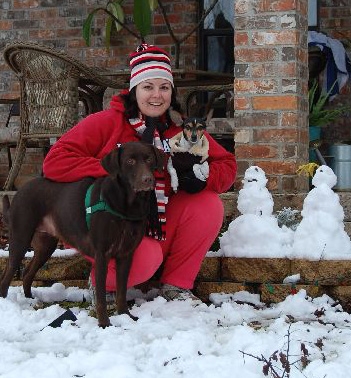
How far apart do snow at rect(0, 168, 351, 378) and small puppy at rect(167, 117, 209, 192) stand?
0.50 m

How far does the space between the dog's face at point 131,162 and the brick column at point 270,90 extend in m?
1.53

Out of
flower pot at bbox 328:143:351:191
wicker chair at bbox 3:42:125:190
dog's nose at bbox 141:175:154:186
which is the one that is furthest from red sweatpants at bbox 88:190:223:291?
flower pot at bbox 328:143:351:191

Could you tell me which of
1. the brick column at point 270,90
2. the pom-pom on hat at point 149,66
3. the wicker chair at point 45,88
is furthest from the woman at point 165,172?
the wicker chair at point 45,88

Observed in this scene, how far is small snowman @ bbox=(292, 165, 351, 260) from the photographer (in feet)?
11.4

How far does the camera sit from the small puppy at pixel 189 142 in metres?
3.27

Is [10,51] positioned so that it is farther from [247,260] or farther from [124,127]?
[247,260]

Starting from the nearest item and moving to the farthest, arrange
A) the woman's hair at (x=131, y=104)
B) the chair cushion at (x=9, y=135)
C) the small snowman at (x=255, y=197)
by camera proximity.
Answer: the woman's hair at (x=131, y=104)
the small snowman at (x=255, y=197)
the chair cushion at (x=9, y=135)

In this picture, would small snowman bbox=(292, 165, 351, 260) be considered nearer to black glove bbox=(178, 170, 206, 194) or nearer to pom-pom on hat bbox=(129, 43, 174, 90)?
black glove bbox=(178, 170, 206, 194)

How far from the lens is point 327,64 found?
236 inches

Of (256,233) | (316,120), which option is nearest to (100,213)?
(256,233)

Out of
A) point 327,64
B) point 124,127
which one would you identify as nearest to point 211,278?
point 124,127

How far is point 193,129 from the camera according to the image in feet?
10.7

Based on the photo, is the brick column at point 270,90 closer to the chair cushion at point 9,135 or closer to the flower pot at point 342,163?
the flower pot at point 342,163

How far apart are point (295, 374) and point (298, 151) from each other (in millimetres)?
2235
